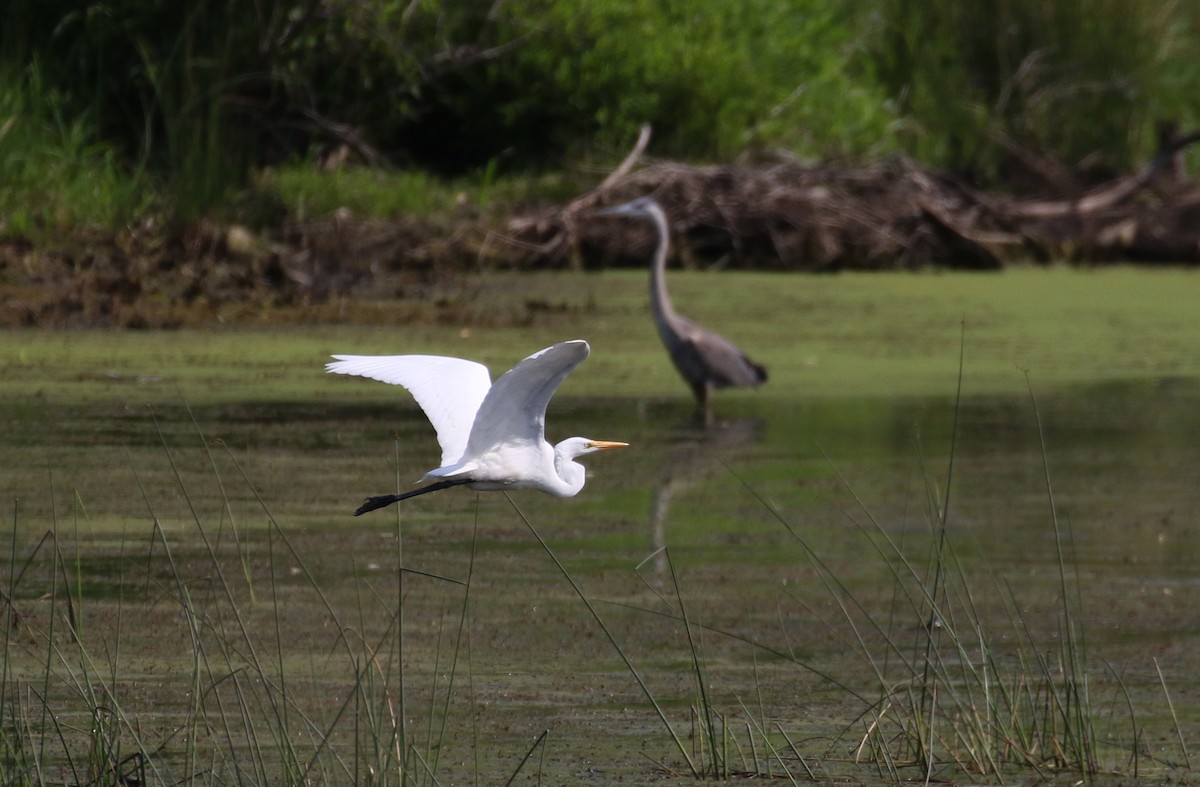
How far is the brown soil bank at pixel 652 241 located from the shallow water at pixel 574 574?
2280 millimetres

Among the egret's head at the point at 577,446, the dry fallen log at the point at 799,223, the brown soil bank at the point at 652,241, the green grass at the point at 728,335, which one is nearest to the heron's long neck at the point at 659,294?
the green grass at the point at 728,335

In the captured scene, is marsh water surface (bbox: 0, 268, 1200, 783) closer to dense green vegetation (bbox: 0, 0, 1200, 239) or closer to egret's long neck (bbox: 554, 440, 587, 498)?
egret's long neck (bbox: 554, 440, 587, 498)

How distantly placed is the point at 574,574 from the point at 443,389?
761 mm

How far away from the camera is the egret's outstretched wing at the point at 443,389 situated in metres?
3.99

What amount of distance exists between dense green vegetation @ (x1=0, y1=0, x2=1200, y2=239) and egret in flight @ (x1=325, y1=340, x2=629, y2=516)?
5.47 meters

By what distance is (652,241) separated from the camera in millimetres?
12008

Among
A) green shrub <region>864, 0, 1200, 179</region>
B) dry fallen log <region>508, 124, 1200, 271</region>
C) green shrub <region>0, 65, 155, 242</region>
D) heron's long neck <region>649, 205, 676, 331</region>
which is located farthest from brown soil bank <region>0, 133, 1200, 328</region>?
heron's long neck <region>649, 205, 676, 331</region>

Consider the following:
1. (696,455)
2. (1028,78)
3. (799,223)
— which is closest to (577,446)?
(696,455)

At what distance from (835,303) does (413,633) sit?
6.63m

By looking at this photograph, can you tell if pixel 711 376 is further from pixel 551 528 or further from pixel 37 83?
pixel 37 83

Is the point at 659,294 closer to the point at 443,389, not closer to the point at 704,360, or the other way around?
the point at 704,360

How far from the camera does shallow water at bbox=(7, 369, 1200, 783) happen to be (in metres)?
3.38

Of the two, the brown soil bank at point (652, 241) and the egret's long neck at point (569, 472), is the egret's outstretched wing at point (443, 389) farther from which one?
the brown soil bank at point (652, 241)

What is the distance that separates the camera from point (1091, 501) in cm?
568
